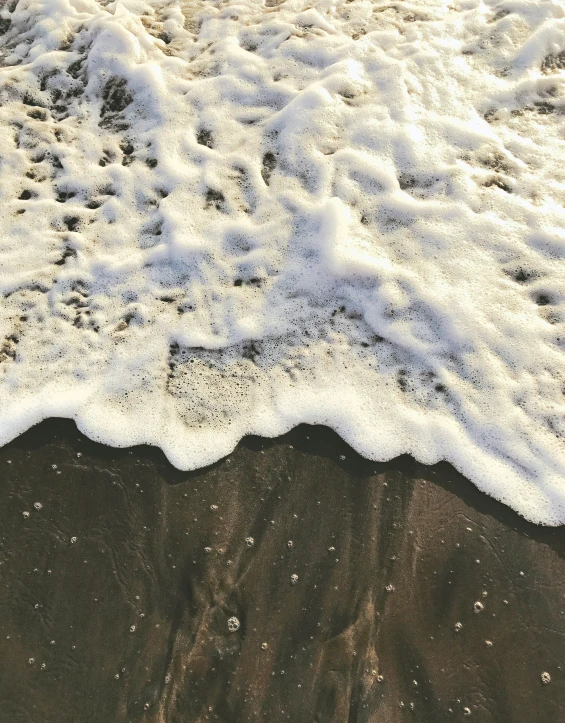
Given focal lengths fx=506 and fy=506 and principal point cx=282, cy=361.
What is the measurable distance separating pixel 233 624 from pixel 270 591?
0.22 m

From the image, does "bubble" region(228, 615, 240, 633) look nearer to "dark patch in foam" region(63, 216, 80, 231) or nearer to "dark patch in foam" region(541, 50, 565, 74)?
"dark patch in foam" region(63, 216, 80, 231)

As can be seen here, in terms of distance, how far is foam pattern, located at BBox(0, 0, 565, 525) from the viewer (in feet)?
8.86

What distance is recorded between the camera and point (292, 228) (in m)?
3.13

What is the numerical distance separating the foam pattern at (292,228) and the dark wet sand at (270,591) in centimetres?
17

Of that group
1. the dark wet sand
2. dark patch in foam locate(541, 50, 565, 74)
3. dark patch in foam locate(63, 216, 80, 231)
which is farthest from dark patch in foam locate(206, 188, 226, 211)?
dark patch in foam locate(541, 50, 565, 74)

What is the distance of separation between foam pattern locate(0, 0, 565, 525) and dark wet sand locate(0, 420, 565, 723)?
171mm

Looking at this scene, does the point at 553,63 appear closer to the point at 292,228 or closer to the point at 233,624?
the point at 292,228

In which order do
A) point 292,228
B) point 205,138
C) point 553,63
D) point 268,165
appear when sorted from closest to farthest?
point 292,228 → point 268,165 → point 205,138 → point 553,63

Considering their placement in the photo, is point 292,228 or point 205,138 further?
point 205,138

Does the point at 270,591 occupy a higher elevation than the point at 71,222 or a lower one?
lower

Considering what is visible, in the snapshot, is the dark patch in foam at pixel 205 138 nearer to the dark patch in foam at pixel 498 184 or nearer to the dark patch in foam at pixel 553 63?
the dark patch in foam at pixel 498 184

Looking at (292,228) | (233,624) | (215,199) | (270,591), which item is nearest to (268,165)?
(215,199)

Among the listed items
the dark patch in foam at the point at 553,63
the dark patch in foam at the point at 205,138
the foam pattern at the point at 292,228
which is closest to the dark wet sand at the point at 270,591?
the foam pattern at the point at 292,228

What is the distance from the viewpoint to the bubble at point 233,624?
2314 millimetres
